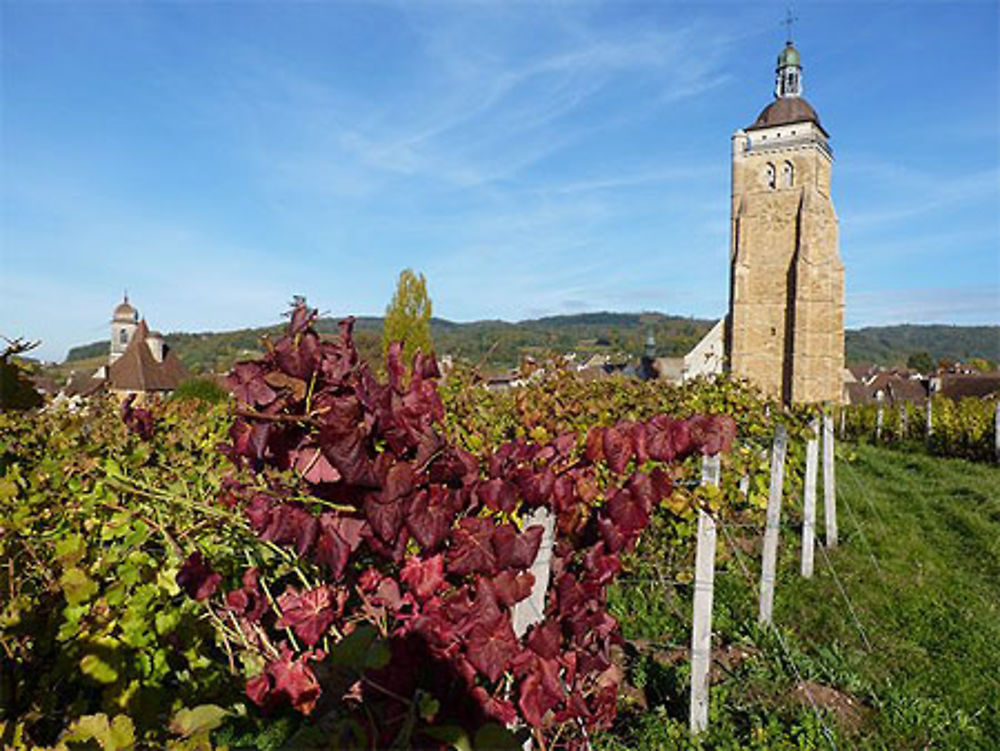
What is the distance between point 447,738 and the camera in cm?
119

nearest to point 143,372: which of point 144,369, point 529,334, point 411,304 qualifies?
point 144,369

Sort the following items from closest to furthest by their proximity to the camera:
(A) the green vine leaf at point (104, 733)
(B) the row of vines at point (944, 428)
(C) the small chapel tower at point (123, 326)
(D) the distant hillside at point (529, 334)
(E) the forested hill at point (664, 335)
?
(A) the green vine leaf at point (104, 733), (B) the row of vines at point (944, 428), (C) the small chapel tower at point (123, 326), (D) the distant hillside at point (529, 334), (E) the forested hill at point (664, 335)

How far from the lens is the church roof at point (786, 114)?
3166 centimetres

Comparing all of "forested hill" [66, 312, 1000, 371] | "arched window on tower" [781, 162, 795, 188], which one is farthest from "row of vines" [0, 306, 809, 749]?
"forested hill" [66, 312, 1000, 371]

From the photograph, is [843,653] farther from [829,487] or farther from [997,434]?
[997,434]

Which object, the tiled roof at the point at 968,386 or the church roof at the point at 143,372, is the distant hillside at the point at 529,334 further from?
the tiled roof at the point at 968,386

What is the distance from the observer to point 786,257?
31859 mm

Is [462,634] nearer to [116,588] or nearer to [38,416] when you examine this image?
[116,588]

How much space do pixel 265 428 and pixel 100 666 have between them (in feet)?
2.67

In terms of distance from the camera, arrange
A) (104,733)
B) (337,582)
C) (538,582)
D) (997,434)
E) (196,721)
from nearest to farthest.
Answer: (104,733)
(196,721)
(337,582)
(538,582)
(997,434)

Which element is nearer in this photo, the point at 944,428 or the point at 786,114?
the point at 944,428

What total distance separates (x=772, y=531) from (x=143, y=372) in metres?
34.6

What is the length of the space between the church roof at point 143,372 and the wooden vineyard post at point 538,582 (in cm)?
3334

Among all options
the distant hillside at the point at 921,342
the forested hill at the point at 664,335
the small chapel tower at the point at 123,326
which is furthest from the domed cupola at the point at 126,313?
the distant hillside at the point at 921,342
